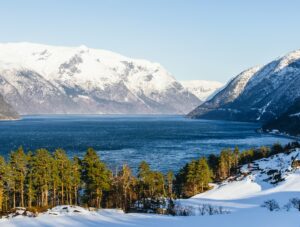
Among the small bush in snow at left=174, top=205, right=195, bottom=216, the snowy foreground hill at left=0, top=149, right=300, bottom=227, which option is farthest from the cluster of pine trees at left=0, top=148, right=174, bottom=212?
the small bush in snow at left=174, top=205, right=195, bottom=216

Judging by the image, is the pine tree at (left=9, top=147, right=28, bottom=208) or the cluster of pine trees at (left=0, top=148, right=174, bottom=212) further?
the cluster of pine trees at (left=0, top=148, right=174, bottom=212)

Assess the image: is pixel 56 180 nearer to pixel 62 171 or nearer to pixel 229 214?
pixel 62 171

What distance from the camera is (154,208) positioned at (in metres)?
64.1

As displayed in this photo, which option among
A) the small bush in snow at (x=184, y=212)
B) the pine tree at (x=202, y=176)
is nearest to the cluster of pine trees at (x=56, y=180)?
the pine tree at (x=202, y=176)

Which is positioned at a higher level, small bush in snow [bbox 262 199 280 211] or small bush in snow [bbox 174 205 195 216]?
small bush in snow [bbox 262 199 280 211]

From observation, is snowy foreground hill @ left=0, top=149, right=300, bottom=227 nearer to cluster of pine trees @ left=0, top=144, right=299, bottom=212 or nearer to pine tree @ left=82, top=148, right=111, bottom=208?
cluster of pine trees @ left=0, top=144, right=299, bottom=212

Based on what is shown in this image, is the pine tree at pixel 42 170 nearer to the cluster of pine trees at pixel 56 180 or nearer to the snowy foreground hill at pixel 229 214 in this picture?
the cluster of pine trees at pixel 56 180

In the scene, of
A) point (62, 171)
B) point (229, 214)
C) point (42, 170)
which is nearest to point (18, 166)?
point (42, 170)

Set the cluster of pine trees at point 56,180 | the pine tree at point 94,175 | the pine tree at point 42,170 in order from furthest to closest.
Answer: the pine tree at point 94,175 < the pine tree at point 42,170 < the cluster of pine trees at point 56,180

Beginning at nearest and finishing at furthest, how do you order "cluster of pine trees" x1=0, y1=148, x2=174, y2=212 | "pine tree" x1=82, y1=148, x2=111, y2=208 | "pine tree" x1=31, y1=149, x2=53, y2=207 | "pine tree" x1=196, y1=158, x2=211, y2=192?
1. "cluster of pine trees" x1=0, y1=148, x2=174, y2=212
2. "pine tree" x1=31, y1=149, x2=53, y2=207
3. "pine tree" x1=82, y1=148, x2=111, y2=208
4. "pine tree" x1=196, y1=158, x2=211, y2=192

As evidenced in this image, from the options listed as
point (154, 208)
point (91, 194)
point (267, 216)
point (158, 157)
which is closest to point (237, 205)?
point (154, 208)

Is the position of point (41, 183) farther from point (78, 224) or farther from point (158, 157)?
point (158, 157)

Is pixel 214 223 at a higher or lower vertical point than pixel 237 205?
higher

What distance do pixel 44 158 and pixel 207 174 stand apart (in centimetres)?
4187
